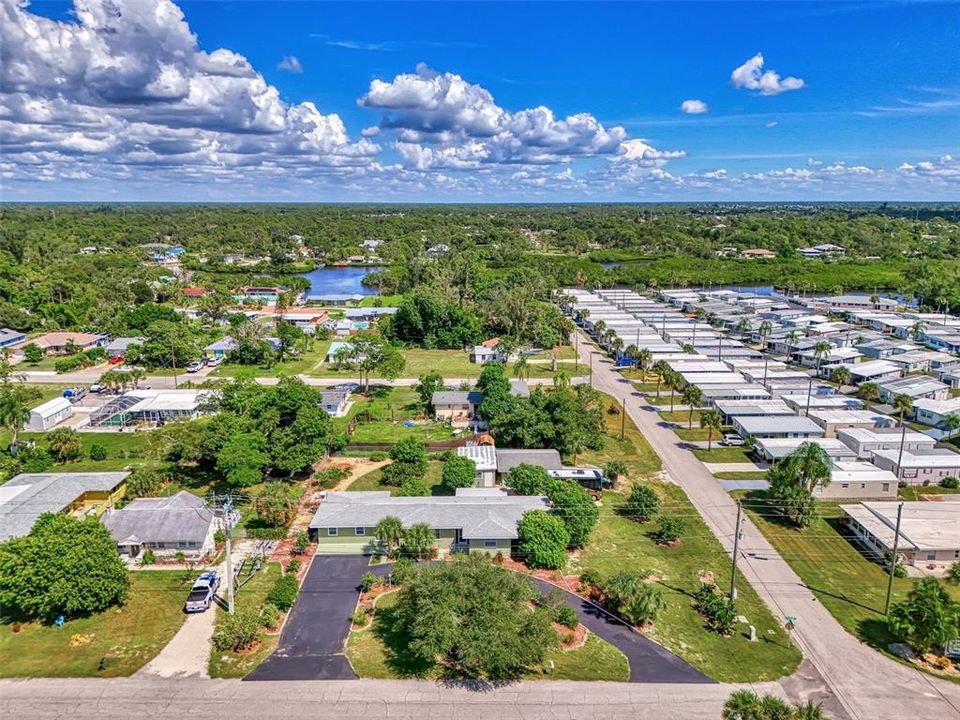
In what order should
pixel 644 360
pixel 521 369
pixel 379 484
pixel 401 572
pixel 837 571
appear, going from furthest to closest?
1. pixel 644 360
2. pixel 521 369
3. pixel 379 484
4. pixel 837 571
5. pixel 401 572

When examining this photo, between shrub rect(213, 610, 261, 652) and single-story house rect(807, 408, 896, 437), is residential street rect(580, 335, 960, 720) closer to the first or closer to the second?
single-story house rect(807, 408, 896, 437)

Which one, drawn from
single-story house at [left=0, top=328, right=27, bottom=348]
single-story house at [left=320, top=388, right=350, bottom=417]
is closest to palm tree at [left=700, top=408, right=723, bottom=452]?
single-story house at [left=320, top=388, right=350, bottom=417]

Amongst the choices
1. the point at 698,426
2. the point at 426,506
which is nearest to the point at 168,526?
the point at 426,506

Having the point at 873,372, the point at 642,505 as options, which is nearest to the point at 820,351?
the point at 873,372

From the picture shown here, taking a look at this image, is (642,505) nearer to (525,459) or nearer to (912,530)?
(525,459)

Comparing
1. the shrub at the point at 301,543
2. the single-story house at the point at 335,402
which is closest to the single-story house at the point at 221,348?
the single-story house at the point at 335,402

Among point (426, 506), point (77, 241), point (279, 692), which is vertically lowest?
point (279, 692)

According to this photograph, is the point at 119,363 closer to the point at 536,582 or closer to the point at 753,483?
the point at 536,582
